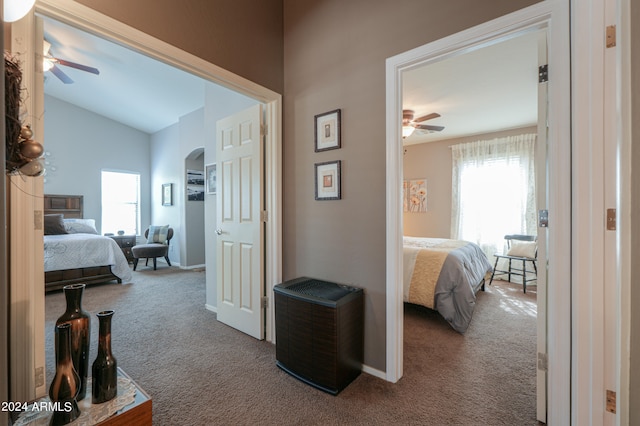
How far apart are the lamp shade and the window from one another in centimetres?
689

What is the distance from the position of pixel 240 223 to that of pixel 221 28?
1.59 metres

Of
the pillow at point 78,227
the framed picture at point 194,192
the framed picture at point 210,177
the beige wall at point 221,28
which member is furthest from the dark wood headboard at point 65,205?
the beige wall at point 221,28

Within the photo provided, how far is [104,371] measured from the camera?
106cm

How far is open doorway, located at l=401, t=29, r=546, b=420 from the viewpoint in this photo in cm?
230

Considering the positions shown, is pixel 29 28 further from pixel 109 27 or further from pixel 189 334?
pixel 189 334

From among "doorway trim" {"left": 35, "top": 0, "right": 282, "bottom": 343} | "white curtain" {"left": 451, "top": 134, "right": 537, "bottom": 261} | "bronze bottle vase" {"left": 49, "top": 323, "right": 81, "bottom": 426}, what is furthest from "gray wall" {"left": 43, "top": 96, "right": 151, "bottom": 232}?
"white curtain" {"left": 451, "top": 134, "right": 537, "bottom": 261}

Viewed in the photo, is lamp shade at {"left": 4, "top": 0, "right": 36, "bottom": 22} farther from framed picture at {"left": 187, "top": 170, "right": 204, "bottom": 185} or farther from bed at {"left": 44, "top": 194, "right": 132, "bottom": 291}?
framed picture at {"left": 187, "top": 170, "right": 204, "bottom": 185}

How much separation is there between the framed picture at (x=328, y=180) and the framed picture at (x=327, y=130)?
0.46 ft

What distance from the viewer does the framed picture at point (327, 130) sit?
2.06 metres

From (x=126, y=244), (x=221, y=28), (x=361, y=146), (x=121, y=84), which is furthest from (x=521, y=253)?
(x=126, y=244)

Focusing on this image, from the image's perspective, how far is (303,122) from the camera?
2.30 m

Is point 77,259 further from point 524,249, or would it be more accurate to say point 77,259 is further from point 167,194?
point 524,249

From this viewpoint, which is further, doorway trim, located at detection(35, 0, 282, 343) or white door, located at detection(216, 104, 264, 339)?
white door, located at detection(216, 104, 264, 339)

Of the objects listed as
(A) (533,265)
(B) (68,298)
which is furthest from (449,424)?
(A) (533,265)
